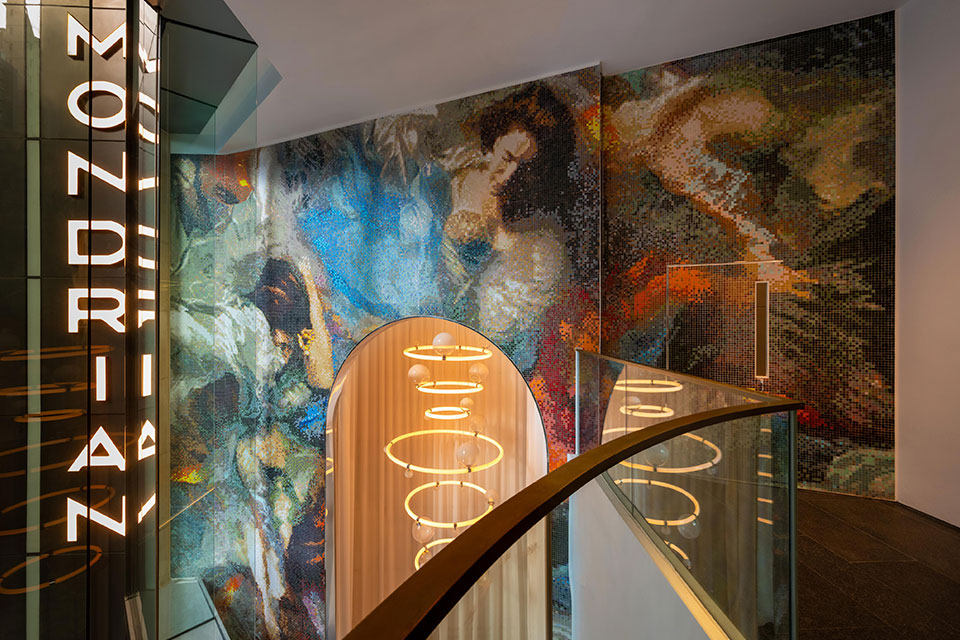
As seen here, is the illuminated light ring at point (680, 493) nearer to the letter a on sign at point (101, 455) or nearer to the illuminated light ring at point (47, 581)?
the letter a on sign at point (101, 455)

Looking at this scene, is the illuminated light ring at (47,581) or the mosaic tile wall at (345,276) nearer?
the illuminated light ring at (47,581)

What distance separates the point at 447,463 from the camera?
8.19m

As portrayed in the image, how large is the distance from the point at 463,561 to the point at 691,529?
1.80 m

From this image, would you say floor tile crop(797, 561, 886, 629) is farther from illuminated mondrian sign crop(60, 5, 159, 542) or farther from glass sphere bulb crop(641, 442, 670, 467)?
illuminated mondrian sign crop(60, 5, 159, 542)

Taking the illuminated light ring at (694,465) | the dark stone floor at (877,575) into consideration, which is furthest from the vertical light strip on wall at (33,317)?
the dark stone floor at (877,575)

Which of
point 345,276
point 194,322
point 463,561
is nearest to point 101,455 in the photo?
point 194,322

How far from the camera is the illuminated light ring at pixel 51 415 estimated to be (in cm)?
238

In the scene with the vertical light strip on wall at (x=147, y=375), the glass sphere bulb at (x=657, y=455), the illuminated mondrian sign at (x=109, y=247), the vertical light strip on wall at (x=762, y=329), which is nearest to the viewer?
the glass sphere bulb at (x=657, y=455)

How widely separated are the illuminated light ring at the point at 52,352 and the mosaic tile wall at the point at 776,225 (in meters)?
4.51

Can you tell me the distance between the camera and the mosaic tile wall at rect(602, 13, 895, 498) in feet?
14.6

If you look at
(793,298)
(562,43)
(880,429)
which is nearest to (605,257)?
(793,298)

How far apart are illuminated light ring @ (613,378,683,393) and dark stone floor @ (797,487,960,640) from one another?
1310mm

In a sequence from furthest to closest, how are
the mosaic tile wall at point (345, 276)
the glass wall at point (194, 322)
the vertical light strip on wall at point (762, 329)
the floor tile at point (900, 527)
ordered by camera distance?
the vertical light strip on wall at point (762, 329)
the mosaic tile wall at point (345, 276)
the floor tile at point (900, 527)
the glass wall at point (194, 322)

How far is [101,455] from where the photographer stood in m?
2.54
